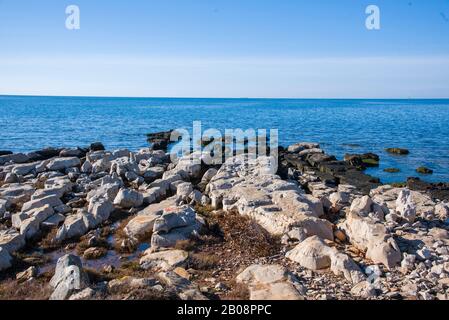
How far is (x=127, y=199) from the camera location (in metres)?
16.8

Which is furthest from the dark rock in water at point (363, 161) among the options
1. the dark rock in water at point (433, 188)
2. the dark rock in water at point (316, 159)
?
the dark rock in water at point (433, 188)

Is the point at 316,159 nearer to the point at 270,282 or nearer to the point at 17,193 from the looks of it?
the point at 17,193

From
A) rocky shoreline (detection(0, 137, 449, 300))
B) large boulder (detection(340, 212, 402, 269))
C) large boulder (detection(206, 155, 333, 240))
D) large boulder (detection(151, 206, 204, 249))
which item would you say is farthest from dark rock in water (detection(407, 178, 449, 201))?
large boulder (detection(151, 206, 204, 249))

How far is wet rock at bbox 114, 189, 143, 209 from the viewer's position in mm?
16781

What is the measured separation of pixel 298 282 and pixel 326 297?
3.26 ft

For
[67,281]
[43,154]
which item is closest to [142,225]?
[67,281]

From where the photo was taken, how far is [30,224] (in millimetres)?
13922

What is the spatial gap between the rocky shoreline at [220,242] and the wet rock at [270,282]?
4 centimetres

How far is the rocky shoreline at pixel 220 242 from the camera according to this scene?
30.4 feet

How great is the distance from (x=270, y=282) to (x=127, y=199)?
918 cm

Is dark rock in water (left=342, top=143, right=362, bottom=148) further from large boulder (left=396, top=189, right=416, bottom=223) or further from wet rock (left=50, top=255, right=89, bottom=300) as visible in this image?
wet rock (left=50, top=255, right=89, bottom=300)

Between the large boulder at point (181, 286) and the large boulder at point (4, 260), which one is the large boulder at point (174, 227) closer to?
the large boulder at point (181, 286)

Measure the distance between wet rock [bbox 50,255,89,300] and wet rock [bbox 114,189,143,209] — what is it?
284 inches

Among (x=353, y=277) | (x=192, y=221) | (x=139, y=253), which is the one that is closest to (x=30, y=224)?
(x=139, y=253)
